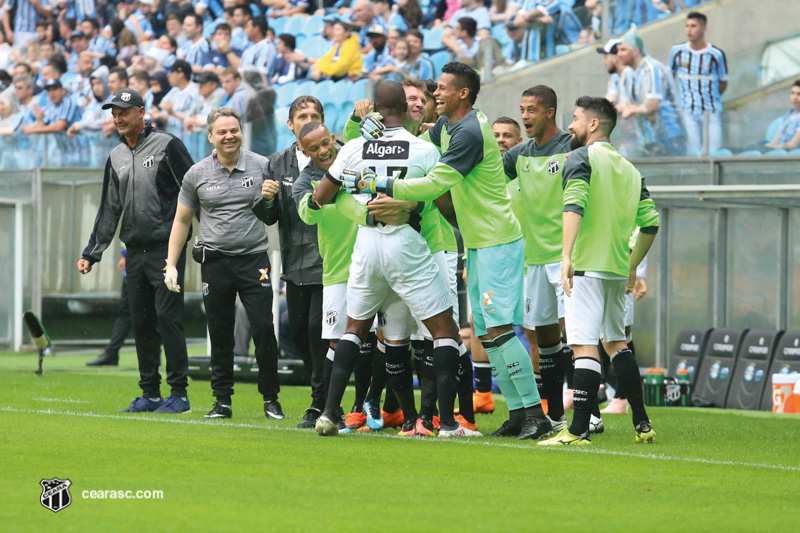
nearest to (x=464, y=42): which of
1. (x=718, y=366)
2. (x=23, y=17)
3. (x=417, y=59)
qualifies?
(x=417, y=59)

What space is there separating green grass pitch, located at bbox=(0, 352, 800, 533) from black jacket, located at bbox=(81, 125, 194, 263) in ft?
4.53

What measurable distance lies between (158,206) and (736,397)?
614cm

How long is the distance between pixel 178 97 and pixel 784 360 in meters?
11.9

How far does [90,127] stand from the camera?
67.4ft

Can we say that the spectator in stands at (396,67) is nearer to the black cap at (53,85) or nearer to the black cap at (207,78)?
the black cap at (207,78)

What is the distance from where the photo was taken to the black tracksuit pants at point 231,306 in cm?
820

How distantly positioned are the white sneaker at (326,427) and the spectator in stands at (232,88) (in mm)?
10398

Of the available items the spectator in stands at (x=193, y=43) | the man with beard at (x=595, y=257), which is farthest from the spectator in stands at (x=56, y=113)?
the man with beard at (x=595, y=257)

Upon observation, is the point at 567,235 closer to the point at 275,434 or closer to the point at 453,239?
the point at 453,239

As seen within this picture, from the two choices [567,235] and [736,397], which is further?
[736,397]

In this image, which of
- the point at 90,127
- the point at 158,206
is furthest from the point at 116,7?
the point at 158,206

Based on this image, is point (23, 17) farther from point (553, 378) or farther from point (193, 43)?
point (553, 378)

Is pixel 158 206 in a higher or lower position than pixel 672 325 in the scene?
higher

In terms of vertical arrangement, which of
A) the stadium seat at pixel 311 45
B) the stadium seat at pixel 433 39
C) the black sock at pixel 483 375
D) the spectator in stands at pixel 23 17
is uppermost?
the spectator in stands at pixel 23 17
